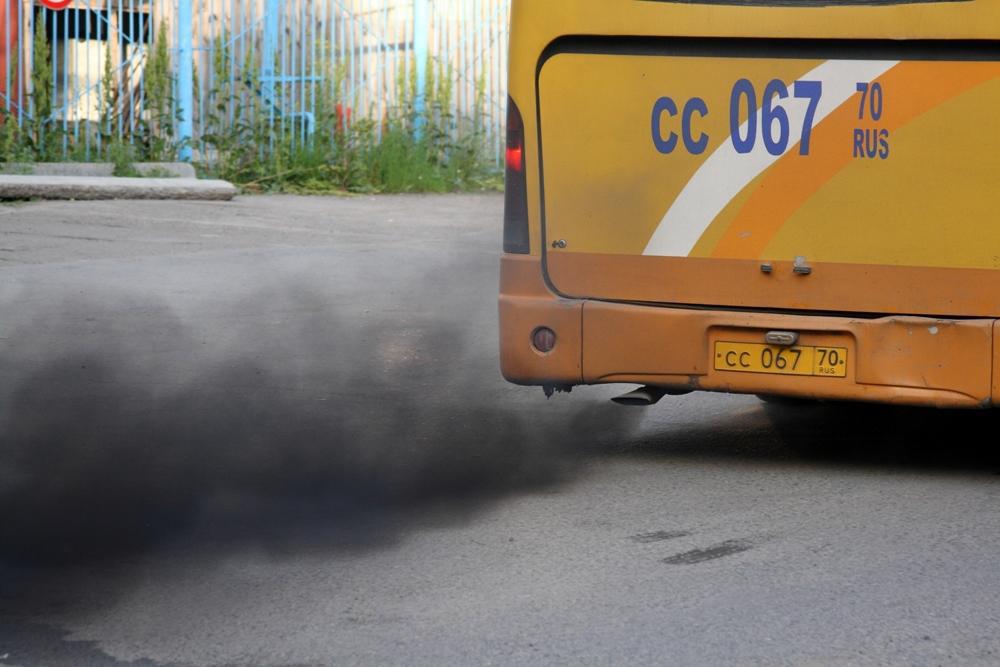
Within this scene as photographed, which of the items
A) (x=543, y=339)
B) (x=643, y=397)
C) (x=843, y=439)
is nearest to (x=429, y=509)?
(x=543, y=339)

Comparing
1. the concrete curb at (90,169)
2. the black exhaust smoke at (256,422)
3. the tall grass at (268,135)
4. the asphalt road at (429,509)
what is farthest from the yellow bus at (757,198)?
the tall grass at (268,135)

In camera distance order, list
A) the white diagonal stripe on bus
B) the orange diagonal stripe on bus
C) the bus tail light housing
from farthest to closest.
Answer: the bus tail light housing, the white diagonal stripe on bus, the orange diagonal stripe on bus

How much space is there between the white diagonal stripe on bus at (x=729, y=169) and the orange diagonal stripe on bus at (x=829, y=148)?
49 millimetres

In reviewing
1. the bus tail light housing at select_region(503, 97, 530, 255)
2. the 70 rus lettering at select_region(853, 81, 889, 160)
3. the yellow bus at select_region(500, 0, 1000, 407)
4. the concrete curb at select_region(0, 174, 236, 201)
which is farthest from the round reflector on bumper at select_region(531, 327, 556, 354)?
the concrete curb at select_region(0, 174, 236, 201)

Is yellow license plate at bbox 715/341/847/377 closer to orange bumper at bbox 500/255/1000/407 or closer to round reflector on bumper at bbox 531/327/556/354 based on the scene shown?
orange bumper at bbox 500/255/1000/407

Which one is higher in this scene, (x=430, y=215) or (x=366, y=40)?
(x=366, y=40)

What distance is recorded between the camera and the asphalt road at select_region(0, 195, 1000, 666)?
4520 millimetres

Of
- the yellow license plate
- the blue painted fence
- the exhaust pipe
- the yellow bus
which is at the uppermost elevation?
the blue painted fence

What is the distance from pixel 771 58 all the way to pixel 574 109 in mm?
872

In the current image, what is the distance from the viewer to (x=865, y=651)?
172 inches

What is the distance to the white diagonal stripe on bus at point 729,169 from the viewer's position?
21.1 feet

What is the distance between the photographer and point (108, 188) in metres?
16.3

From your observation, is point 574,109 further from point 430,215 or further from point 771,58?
point 430,215

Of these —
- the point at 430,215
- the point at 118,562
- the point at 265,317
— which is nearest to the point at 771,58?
the point at 118,562
